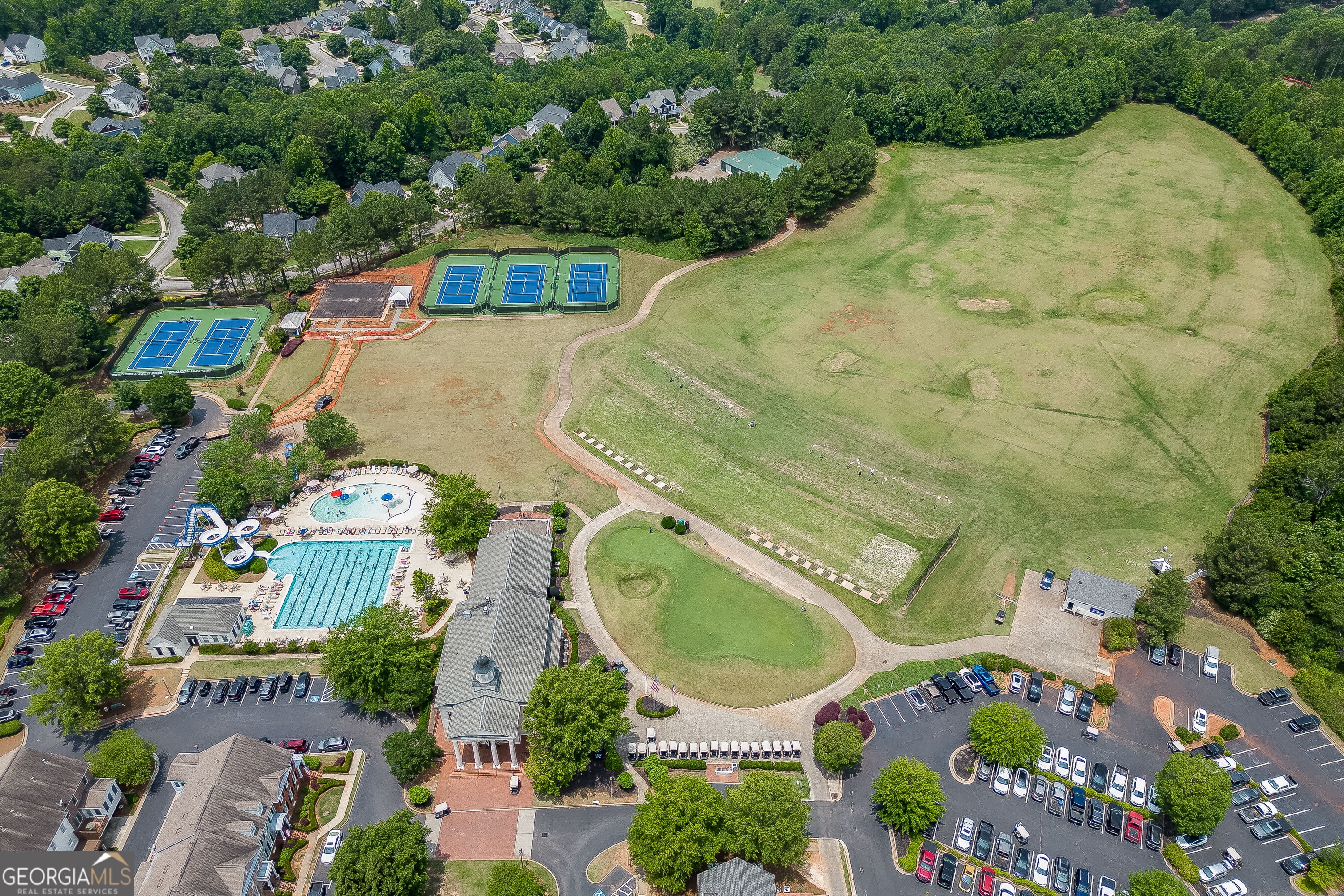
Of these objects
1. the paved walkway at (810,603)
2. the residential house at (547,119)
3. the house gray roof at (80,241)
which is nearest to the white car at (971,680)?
the paved walkway at (810,603)

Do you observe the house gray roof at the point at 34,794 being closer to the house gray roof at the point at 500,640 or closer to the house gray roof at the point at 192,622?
the house gray roof at the point at 192,622

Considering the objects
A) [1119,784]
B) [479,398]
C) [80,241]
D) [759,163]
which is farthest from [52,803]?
[759,163]

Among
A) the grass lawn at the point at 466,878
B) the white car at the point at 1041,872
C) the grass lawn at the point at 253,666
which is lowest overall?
the grass lawn at the point at 253,666

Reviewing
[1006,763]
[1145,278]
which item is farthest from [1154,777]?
[1145,278]

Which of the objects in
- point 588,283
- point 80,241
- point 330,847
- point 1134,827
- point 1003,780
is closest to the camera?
point 330,847

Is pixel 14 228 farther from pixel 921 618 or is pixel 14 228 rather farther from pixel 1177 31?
pixel 1177 31

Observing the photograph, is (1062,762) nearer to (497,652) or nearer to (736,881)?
(736,881)
